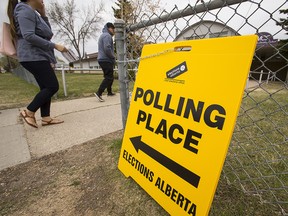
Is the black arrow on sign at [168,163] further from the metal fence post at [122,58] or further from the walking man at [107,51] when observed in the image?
the walking man at [107,51]

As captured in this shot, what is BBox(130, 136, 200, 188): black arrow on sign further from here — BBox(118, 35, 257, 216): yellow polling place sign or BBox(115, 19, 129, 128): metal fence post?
BBox(115, 19, 129, 128): metal fence post

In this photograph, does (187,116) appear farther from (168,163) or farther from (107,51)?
(107,51)

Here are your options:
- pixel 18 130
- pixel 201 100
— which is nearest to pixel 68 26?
pixel 18 130

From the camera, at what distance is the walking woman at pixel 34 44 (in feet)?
6.70

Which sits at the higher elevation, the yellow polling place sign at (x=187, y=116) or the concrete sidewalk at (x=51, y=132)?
the yellow polling place sign at (x=187, y=116)

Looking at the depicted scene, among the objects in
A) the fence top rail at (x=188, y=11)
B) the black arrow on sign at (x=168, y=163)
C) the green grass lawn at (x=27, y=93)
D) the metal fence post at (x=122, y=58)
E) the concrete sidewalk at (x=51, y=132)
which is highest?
the fence top rail at (x=188, y=11)

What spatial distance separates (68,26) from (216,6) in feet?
121

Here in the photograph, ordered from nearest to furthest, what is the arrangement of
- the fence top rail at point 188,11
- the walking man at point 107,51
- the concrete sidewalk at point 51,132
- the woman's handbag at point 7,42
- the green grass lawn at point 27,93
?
the fence top rail at point 188,11 < the concrete sidewalk at point 51,132 < the woman's handbag at point 7,42 < the walking man at point 107,51 < the green grass lawn at point 27,93

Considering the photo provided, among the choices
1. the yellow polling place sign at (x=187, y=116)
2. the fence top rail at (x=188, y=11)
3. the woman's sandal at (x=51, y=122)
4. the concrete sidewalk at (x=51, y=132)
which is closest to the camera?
the yellow polling place sign at (x=187, y=116)

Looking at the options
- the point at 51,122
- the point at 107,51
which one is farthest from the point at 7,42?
the point at 107,51

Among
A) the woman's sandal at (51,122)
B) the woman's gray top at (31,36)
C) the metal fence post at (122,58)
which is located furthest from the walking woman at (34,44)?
the metal fence post at (122,58)

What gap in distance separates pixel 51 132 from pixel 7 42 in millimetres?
1261

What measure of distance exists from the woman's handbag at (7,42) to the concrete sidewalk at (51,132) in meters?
1.06

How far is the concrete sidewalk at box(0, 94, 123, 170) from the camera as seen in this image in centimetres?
195
